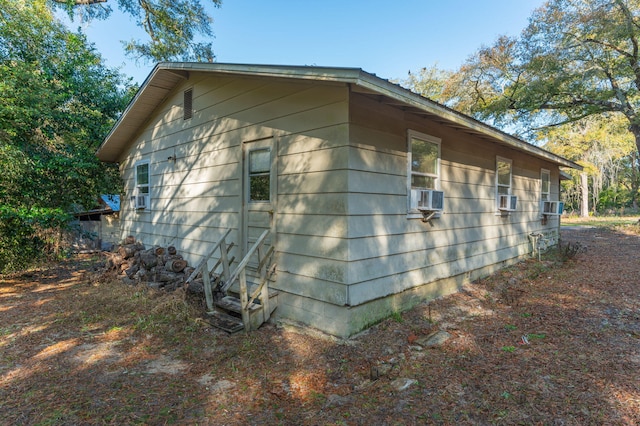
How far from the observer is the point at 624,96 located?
13.0 m

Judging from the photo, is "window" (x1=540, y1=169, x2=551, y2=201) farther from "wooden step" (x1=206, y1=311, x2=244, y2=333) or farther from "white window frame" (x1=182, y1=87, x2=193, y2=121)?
"white window frame" (x1=182, y1=87, x2=193, y2=121)

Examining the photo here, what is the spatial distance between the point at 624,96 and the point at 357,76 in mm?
15656

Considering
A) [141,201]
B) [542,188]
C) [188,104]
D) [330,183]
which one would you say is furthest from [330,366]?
[542,188]

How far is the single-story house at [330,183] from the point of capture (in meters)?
3.91

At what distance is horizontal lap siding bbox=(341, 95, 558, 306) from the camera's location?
3953mm

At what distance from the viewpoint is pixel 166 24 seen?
45.2 feet

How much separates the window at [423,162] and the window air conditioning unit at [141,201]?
20.9 feet

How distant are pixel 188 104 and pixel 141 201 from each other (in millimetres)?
2964

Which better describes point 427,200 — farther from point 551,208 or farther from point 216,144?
point 551,208

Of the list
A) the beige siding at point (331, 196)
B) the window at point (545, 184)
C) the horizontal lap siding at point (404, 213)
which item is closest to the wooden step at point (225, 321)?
the beige siding at point (331, 196)

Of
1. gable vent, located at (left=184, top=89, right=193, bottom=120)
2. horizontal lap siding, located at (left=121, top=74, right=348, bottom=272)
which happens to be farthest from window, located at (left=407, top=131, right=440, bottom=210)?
gable vent, located at (left=184, top=89, right=193, bottom=120)

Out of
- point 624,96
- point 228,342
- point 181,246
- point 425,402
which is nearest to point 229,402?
point 228,342

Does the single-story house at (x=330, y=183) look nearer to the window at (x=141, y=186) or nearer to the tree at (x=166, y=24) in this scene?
the window at (x=141, y=186)

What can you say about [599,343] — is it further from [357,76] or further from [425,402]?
[357,76]
